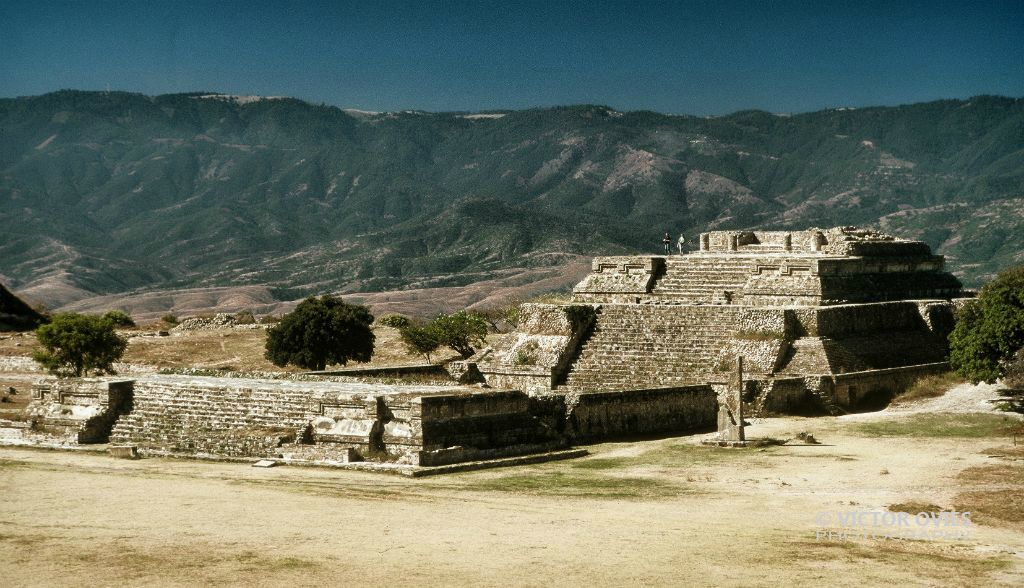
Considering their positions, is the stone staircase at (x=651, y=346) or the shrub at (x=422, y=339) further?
the shrub at (x=422, y=339)

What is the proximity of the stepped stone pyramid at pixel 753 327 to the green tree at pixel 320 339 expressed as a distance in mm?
5848

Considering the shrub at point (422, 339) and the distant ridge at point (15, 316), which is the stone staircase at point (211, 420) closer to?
the shrub at point (422, 339)

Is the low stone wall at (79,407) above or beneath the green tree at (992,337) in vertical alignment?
beneath

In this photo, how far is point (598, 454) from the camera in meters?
26.3

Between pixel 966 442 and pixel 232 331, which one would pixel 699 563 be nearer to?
pixel 966 442

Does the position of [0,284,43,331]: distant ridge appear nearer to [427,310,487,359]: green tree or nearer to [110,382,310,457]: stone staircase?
[427,310,487,359]: green tree

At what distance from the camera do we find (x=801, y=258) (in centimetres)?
3803

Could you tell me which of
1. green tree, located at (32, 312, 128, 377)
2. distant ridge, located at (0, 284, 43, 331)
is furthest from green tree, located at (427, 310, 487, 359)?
distant ridge, located at (0, 284, 43, 331)

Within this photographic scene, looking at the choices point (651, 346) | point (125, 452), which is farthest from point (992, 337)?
point (125, 452)

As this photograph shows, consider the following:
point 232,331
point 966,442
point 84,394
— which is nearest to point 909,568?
point 966,442

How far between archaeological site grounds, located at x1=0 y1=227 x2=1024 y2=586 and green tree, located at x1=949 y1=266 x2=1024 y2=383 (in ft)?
2.35

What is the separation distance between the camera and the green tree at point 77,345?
136 ft

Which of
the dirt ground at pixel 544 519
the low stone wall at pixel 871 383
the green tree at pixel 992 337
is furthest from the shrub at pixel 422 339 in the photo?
the dirt ground at pixel 544 519

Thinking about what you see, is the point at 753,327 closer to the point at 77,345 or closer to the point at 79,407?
the point at 79,407
